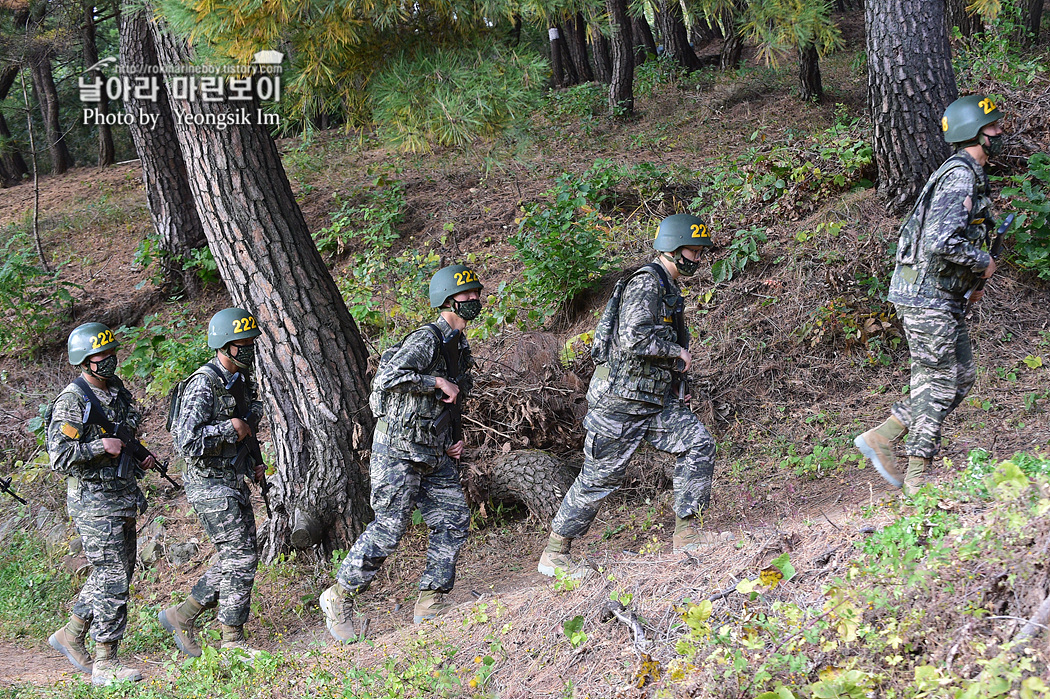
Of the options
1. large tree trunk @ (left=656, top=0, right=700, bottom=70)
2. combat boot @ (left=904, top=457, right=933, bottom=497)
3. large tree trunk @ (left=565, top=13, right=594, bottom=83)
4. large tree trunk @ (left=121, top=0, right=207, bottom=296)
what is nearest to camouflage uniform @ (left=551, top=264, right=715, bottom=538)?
combat boot @ (left=904, top=457, right=933, bottom=497)

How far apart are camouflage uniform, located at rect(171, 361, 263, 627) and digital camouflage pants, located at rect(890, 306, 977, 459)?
434cm

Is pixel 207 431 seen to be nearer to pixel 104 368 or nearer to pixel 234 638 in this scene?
pixel 104 368

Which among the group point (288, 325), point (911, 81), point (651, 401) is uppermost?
point (911, 81)

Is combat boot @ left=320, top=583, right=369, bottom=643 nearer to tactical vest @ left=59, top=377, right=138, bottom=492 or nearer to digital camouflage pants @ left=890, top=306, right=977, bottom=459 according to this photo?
tactical vest @ left=59, top=377, right=138, bottom=492

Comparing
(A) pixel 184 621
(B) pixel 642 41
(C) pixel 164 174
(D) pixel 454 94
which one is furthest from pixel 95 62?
(D) pixel 454 94

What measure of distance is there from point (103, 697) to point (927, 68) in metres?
7.75

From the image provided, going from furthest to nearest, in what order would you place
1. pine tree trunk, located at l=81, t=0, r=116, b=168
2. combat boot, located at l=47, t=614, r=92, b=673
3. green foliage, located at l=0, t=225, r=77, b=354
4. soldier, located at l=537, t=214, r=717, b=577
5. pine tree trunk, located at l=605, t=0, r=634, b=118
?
pine tree trunk, located at l=81, t=0, r=116, b=168 < pine tree trunk, located at l=605, t=0, r=634, b=118 < green foliage, located at l=0, t=225, r=77, b=354 < combat boot, located at l=47, t=614, r=92, b=673 < soldier, located at l=537, t=214, r=717, b=577

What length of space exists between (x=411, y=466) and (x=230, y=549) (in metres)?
1.41

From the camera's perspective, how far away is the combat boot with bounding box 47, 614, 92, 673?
5758 mm

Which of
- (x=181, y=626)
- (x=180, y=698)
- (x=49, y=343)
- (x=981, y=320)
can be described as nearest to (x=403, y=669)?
(x=180, y=698)

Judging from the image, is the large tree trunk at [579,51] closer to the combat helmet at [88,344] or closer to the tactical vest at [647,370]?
the tactical vest at [647,370]

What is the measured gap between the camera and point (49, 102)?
53.9 ft

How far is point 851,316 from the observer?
700cm

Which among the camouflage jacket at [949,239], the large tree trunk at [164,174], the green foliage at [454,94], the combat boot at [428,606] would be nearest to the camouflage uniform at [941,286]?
the camouflage jacket at [949,239]
